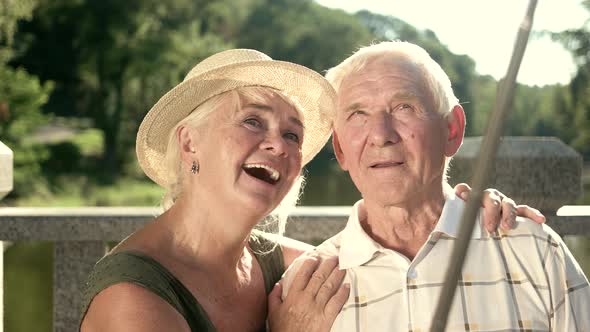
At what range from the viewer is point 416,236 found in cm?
258

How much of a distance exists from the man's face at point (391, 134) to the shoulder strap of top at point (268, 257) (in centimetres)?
58

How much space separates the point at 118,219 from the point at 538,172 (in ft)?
6.08

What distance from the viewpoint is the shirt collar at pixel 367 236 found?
8.09 feet

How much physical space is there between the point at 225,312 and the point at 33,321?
1187cm

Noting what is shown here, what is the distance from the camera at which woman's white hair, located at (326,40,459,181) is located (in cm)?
258

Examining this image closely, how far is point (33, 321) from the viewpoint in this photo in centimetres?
1345

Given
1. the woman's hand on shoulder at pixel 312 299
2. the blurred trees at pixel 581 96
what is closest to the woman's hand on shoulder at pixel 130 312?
the woman's hand on shoulder at pixel 312 299

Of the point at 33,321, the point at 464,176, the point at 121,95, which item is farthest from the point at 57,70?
the point at 464,176

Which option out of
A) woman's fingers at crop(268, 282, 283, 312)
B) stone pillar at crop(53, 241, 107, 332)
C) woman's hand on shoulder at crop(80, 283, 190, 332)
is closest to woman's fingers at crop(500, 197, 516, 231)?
woman's fingers at crop(268, 282, 283, 312)

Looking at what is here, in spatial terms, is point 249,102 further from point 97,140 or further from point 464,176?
point 97,140

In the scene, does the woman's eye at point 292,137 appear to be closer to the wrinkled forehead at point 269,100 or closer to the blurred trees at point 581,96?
the wrinkled forehead at point 269,100

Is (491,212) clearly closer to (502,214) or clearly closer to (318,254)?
(502,214)

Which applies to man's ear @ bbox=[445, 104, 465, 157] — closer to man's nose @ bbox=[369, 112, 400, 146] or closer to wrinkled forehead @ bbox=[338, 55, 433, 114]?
wrinkled forehead @ bbox=[338, 55, 433, 114]

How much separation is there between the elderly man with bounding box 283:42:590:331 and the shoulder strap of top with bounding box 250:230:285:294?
0.24 meters
